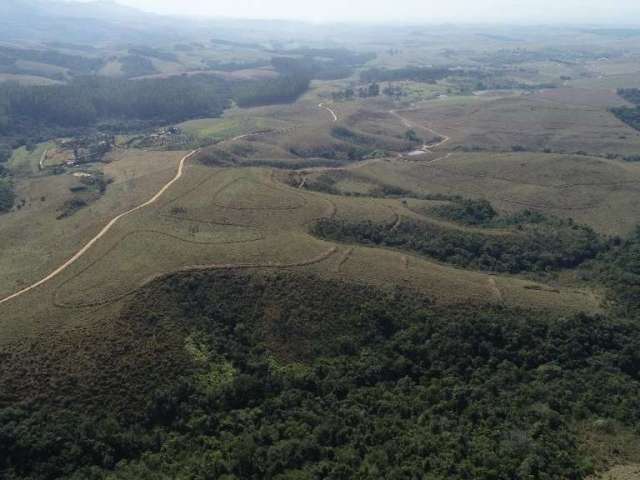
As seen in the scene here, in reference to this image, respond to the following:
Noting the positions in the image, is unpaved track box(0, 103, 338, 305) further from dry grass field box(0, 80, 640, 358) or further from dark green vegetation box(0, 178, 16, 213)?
dark green vegetation box(0, 178, 16, 213)

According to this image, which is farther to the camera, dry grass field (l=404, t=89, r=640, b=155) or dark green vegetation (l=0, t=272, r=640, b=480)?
dry grass field (l=404, t=89, r=640, b=155)

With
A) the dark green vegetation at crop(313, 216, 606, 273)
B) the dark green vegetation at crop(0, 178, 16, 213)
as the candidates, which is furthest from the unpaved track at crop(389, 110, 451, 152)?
the dark green vegetation at crop(0, 178, 16, 213)

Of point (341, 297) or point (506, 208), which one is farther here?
point (506, 208)

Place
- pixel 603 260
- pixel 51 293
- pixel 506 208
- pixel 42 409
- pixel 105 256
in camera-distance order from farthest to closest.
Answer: pixel 506 208
pixel 603 260
pixel 105 256
pixel 51 293
pixel 42 409

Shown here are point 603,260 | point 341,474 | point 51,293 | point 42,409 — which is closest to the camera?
point 341,474

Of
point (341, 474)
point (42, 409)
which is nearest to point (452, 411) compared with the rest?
point (341, 474)

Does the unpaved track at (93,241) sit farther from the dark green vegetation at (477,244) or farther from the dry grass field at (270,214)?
the dark green vegetation at (477,244)

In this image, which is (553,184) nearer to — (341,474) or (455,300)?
(455,300)
